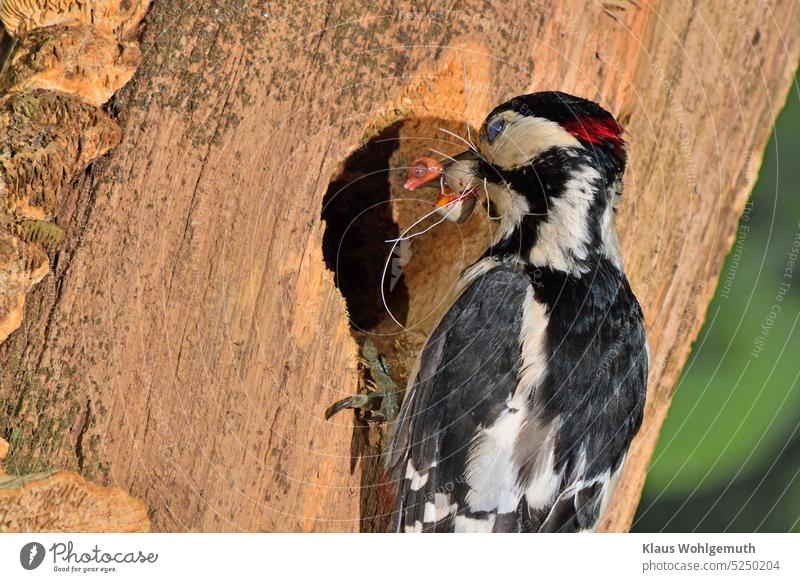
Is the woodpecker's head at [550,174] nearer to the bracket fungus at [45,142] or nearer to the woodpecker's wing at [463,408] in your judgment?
the woodpecker's wing at [463,408]

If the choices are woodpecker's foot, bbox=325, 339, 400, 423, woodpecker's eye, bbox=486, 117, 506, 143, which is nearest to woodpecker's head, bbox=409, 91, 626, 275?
woodpecker's eye, bbox=486, 117, 506, 143

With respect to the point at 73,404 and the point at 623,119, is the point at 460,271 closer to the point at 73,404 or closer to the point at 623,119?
the point at 623,119

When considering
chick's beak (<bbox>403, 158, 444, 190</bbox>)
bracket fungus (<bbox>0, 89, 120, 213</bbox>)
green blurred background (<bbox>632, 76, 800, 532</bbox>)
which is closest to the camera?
bracket fungus (<bbox>0, 89, 120, 213</bbox>)

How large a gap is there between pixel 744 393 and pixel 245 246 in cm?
134

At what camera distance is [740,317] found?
216 cm

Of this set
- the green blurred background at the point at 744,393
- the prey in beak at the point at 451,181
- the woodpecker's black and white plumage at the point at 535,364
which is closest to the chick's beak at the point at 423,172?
the prey in beak at the point at 451,181

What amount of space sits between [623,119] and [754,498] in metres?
0.97

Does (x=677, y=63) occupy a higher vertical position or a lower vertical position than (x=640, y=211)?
higher

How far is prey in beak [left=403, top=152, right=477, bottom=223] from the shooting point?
1688mm

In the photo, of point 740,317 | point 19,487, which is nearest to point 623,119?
point 740,317
